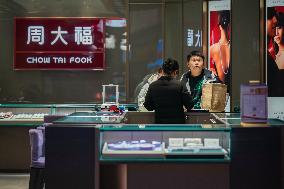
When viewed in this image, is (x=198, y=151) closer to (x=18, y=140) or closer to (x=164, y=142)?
(x=164, y=142)

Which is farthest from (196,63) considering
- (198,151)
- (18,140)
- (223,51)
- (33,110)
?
(18,140)

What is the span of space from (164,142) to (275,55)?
175 inches

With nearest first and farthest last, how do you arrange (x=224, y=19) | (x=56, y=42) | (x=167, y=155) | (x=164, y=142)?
(x=167, y=155), (x=164, y=142), (x=224, y=19), (x=56, y=42)

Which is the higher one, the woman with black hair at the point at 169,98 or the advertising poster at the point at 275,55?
the advertising poster at the point at 275,55

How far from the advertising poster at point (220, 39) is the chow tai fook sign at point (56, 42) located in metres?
1.99

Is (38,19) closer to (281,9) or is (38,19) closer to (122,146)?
(281,9)

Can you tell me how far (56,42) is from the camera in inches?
368

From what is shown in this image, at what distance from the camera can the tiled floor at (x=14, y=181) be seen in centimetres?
773

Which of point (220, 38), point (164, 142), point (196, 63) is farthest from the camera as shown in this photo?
point (220, 38)

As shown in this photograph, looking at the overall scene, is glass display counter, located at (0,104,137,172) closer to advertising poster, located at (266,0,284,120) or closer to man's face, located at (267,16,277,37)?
advertising poster, located at (266,0,284,120)

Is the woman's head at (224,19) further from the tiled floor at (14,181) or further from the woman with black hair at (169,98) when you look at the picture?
the tiled floor at (14,181)

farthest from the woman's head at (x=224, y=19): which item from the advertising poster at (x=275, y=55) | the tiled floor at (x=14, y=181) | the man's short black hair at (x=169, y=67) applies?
the tiled floor at (x=14, y=181)

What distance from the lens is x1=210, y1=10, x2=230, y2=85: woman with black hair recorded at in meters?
8.69

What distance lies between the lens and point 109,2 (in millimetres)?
9367
